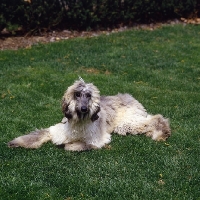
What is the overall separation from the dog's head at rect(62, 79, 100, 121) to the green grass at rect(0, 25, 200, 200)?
1.76ft

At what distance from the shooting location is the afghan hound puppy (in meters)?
6.21

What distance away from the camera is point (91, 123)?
254 inches

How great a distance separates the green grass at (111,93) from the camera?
5.35 m

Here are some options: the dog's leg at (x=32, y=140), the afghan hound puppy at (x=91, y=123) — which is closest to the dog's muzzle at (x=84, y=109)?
the afghan hound puppy at (x=91, y=123)

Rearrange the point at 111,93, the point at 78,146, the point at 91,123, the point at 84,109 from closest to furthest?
the point at 84,109
the point at 78,146
the point at 91,123
the point at 111,93

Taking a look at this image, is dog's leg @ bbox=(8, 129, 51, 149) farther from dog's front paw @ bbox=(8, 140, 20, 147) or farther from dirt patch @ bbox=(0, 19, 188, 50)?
dirt patch @ bbox=(0, 19, 188, 50)

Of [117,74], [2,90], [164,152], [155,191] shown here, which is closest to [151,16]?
[117,74]

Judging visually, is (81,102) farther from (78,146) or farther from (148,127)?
(148,127)

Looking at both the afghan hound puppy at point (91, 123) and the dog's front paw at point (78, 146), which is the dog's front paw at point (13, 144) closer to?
the afghan hound puppy at point (91, 123)

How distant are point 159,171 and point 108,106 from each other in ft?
5.89

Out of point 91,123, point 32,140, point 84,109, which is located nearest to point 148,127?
point 91,123

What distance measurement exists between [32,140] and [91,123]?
2.90 ft

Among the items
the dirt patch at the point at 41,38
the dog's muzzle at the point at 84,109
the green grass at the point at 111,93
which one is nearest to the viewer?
the green grass at the point at 111,93

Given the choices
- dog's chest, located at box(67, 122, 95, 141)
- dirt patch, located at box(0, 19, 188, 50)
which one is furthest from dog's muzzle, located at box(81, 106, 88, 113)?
dirt patch, located at box(0, 19, 188, 50)
